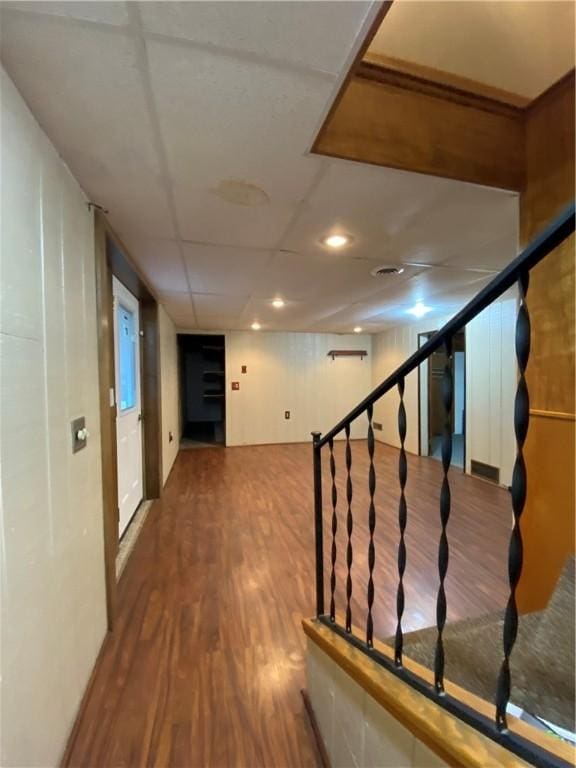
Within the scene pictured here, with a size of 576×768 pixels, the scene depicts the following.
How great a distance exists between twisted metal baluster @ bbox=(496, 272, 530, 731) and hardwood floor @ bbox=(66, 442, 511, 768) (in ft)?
3.33

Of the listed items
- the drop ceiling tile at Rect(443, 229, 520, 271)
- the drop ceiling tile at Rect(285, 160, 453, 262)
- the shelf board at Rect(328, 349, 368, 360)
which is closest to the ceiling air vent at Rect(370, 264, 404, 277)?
the drop ceiling tile at Rect(443, 229, 520, 271)

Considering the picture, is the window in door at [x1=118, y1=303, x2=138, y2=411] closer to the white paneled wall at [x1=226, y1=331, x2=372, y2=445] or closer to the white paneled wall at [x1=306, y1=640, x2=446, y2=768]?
the white paneled wall at [x1=306, y1=640, x2=446, y2=768]

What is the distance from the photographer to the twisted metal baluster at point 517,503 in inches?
25.2

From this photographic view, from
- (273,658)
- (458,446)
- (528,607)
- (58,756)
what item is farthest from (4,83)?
(458,446)

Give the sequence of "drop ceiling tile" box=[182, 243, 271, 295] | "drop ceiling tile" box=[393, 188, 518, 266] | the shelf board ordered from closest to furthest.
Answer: "drop ceiling tile" box=[393, 188, 518, 266] < "drop ceiling tile" box=[182, 243, 271, 295] < the shelf board

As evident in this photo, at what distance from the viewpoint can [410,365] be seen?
0.91m

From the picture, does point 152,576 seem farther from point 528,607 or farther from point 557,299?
point 557,299

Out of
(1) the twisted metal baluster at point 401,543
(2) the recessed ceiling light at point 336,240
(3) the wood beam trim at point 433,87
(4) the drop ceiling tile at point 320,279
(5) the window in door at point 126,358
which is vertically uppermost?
(3) the wood beam trim at point 433,87

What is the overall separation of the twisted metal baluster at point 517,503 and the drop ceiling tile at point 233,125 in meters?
0.93

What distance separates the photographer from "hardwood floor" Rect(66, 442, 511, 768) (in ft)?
4.16

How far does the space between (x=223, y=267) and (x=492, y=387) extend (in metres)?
3.65

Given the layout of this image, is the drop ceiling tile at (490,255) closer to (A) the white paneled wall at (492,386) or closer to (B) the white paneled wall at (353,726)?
(A) the white paneled wall at (492,386)

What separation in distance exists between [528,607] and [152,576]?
2312 millimetres

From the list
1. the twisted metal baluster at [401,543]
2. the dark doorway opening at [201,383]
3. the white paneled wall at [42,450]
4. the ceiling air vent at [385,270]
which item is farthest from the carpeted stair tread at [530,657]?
the dark doorway opening at [201,383]
